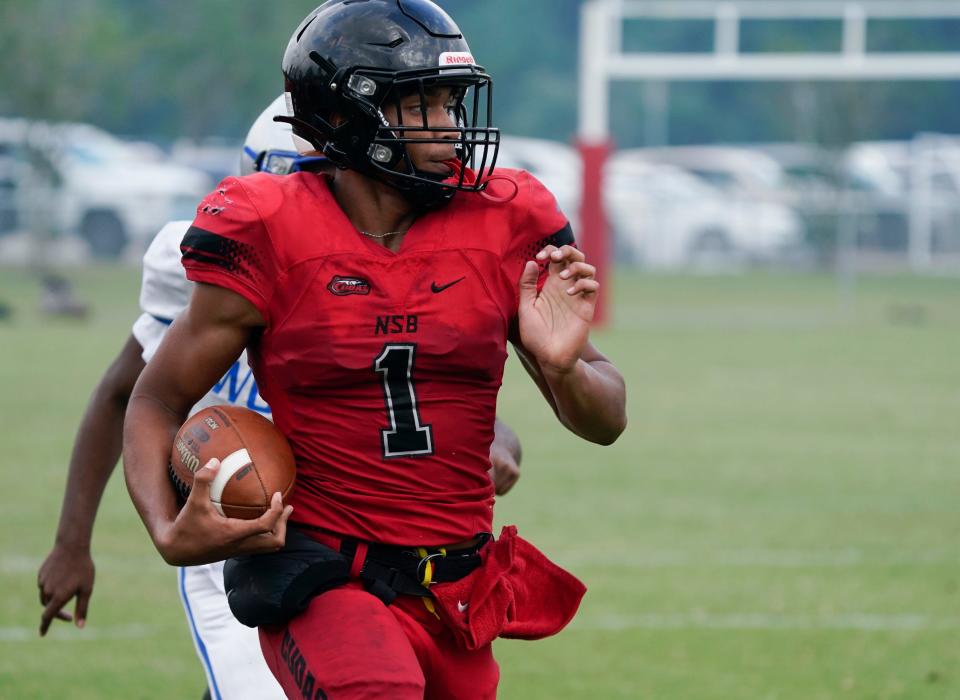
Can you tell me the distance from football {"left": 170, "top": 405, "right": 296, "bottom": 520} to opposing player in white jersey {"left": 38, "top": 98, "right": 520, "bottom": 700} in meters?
0.83

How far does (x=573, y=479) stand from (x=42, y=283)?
52.7 feet

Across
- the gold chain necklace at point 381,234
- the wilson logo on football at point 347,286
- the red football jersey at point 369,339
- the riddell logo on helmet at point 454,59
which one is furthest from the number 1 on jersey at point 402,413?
the riddell logo on helmet at point 454,59

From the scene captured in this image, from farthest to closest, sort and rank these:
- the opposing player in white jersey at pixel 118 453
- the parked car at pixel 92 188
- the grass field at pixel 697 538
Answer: the parked car at pixel 92 188 → the grass field at pixel 697 538 → the opposing player in white jersey at pixel 118 453

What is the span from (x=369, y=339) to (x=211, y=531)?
1.67 ft

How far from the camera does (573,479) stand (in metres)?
10.1

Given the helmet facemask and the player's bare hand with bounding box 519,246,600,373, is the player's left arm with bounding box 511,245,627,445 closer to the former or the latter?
the player's bare hand with bounding box 519,246,600,373

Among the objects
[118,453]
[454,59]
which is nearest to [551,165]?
[118,453]

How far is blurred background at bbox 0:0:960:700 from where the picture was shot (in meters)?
6.57

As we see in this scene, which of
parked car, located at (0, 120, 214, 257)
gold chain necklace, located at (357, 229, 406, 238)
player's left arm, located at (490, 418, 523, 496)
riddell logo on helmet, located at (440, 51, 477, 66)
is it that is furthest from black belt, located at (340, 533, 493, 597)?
parked car, located at (0, 120, 214, 257)

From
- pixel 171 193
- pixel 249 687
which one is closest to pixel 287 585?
pixel 249 687

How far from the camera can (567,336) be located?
132 inches

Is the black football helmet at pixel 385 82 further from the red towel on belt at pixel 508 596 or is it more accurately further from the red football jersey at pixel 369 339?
the red towel on belt at pixel 508 596

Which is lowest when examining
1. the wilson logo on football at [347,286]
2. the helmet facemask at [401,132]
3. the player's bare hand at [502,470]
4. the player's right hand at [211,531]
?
the player's bare hand at [502,470]

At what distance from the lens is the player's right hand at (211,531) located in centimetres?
308
